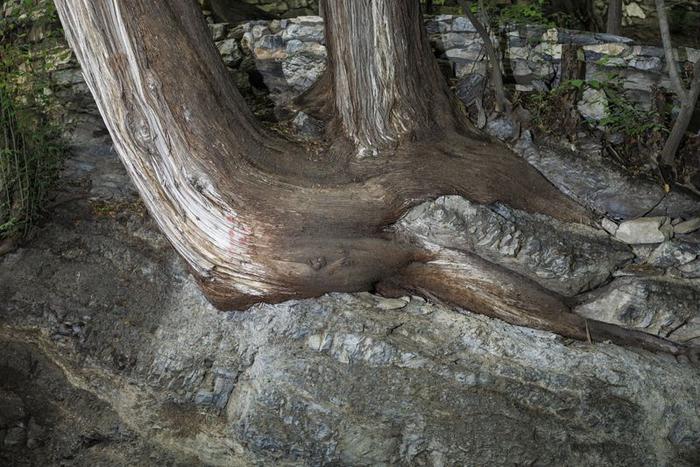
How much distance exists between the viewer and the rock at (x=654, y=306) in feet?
12.6

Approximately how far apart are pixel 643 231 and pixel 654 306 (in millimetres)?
476

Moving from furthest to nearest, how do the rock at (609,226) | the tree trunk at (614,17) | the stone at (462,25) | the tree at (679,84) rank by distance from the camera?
the tree trunk at (614,17), the stone at (462,25), the rock at (609,226), the tree at (679,84)

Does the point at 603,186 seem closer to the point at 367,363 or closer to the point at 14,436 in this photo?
the point at 367,363

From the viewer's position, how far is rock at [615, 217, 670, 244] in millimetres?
3996

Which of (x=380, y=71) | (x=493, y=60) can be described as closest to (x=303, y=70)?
(x=380, y=71)

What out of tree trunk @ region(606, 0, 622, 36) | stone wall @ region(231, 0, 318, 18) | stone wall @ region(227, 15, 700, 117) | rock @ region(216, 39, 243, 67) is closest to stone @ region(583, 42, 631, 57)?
stone wall @ region(227, 15, 700, 117)

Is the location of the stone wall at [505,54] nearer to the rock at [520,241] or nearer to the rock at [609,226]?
the rock at [609,226]

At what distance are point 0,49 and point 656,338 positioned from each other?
4903 millimetres

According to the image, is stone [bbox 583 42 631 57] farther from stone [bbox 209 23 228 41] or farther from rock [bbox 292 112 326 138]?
stone [bbox 209 23 228 41]

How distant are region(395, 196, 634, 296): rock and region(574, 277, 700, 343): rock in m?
0.13

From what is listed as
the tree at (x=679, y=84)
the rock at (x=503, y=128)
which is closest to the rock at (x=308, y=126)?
the rock at (x=503, y=128)

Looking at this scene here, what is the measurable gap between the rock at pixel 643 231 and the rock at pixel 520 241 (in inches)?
3.0

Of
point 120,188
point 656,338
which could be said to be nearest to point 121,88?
point 120,188

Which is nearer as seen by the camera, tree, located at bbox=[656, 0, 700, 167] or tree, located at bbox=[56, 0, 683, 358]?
tree, located at bbox=[56, 0, 683, 358]
